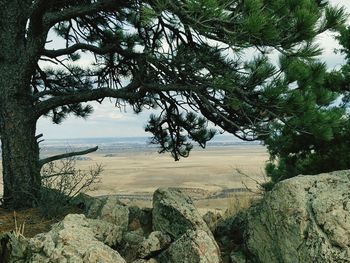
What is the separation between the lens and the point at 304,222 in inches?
209

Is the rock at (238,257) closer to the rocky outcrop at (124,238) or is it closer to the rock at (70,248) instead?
the rocky outcrop at (124,238)

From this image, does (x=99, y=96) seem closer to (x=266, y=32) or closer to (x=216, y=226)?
(x=216, y=226)

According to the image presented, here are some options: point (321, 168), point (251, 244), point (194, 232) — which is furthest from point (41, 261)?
point (321, 168)

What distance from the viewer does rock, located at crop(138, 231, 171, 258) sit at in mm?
5762

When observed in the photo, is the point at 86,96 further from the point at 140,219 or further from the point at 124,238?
the point at 124,238

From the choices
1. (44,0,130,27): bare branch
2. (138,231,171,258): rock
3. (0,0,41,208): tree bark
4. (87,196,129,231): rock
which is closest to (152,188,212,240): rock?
(138,231,171,258): rock

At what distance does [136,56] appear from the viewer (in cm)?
875

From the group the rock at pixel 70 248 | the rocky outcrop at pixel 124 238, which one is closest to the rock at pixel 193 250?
the rocky outcrop at pixel 124 238

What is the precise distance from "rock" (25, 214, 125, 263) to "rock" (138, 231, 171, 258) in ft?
2.10

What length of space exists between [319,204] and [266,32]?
1.89 m

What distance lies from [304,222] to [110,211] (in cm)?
258

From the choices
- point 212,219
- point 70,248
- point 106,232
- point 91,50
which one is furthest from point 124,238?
point 91,50

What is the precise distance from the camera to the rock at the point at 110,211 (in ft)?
22.0

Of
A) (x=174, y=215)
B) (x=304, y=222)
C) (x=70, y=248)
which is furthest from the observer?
(x=174, y=215)
